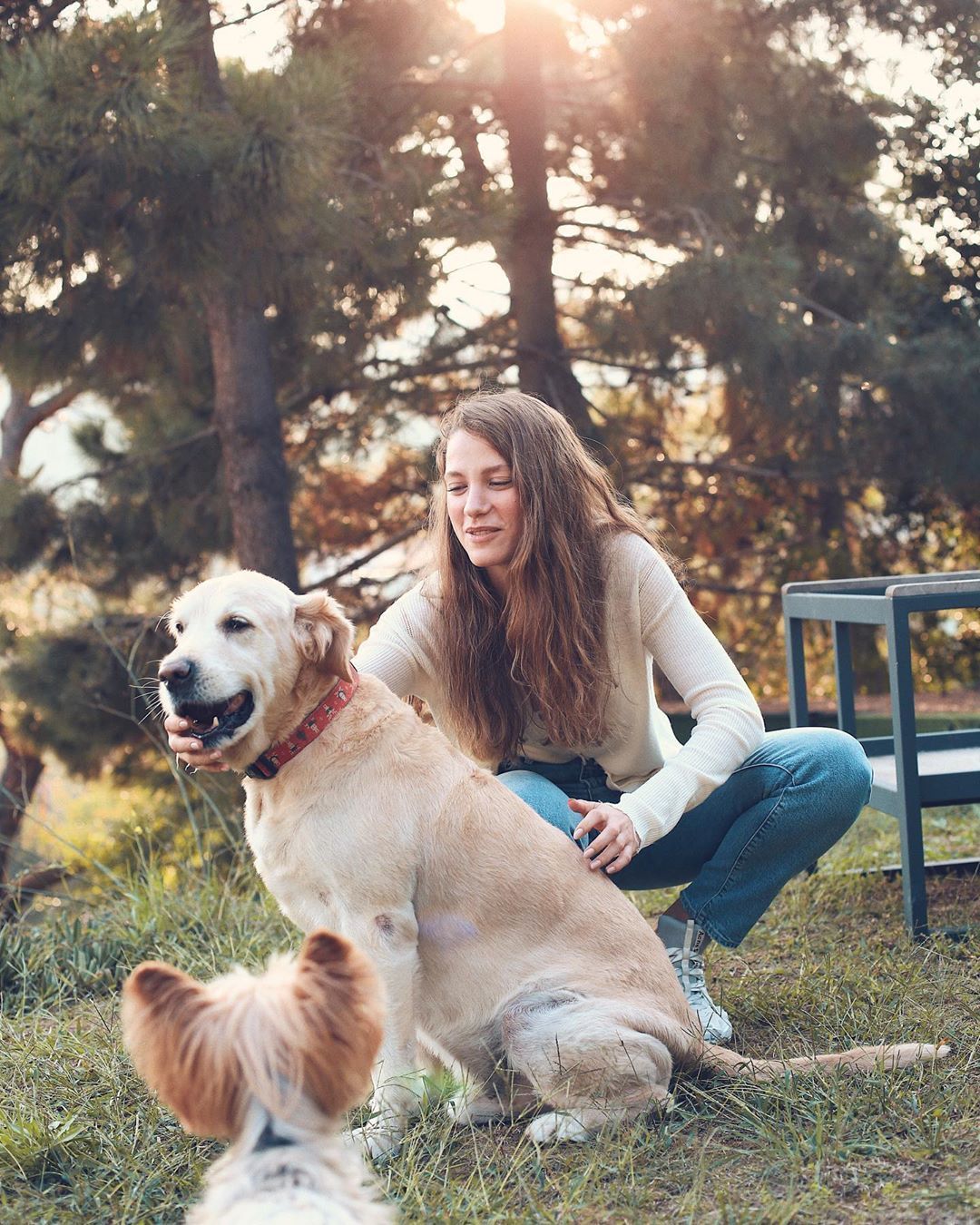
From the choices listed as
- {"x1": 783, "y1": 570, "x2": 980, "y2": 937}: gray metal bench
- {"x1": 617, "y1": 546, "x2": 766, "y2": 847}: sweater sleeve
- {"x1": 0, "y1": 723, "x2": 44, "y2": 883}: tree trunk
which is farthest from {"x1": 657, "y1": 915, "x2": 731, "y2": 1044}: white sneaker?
{"x1": 0, "y1": 723, "x2": 44, "y2": 883}: tree trunk

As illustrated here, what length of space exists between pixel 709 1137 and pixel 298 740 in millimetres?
1108

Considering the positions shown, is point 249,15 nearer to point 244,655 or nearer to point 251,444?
point 251,444

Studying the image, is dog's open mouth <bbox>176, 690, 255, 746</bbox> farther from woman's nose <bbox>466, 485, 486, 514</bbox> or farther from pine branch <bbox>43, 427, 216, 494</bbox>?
pine branch <bbox>43, 427, 216, 494</bbox>

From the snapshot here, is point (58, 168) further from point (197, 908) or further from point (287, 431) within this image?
point (287, 431)

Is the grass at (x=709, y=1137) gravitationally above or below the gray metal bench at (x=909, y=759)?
below

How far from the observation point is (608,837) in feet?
8.60

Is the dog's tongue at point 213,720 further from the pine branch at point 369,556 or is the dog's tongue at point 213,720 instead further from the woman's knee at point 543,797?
the pine branch at point 369,556

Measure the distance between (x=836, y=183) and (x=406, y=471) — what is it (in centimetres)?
398

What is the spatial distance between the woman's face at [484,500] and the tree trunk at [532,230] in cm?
502

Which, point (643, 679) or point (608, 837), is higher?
point (643, 679)

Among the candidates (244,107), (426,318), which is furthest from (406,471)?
(244,107)

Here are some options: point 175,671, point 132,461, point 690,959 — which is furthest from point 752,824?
point 132,461

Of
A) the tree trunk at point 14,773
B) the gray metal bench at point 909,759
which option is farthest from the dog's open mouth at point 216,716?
the tree trunk at point 14,773

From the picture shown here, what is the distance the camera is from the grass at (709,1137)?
2191 millimetres
